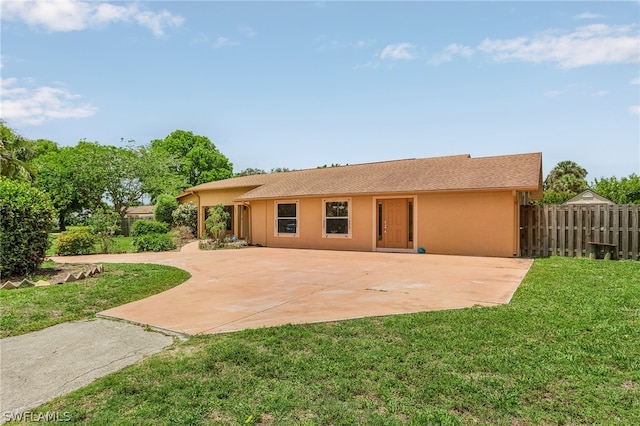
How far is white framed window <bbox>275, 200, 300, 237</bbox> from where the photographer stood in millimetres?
17781

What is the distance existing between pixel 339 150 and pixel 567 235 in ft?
69.2

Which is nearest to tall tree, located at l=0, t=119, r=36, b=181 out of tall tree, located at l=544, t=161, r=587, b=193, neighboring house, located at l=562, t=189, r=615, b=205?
neighboring house, located at l=562, t=189, r=615, b=205

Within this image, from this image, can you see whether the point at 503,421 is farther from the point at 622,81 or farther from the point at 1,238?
the point at 622,81

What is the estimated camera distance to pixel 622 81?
38.1ft

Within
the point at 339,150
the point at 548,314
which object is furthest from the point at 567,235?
the point at 339,150

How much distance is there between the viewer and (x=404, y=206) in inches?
593

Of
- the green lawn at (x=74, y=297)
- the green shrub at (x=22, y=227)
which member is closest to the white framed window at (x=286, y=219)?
the green lawn at (x=74, y=297)

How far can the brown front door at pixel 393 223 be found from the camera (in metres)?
15.1

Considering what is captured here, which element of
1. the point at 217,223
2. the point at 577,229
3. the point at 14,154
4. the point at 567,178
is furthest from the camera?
the point at 567,178

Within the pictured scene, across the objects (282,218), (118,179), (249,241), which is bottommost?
(249,241)

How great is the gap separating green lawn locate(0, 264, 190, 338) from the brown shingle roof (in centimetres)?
891

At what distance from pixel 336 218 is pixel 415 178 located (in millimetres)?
3869

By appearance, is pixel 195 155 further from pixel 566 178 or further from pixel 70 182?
pixel 566 178

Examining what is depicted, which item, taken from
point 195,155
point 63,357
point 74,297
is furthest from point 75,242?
A: point 195,155
